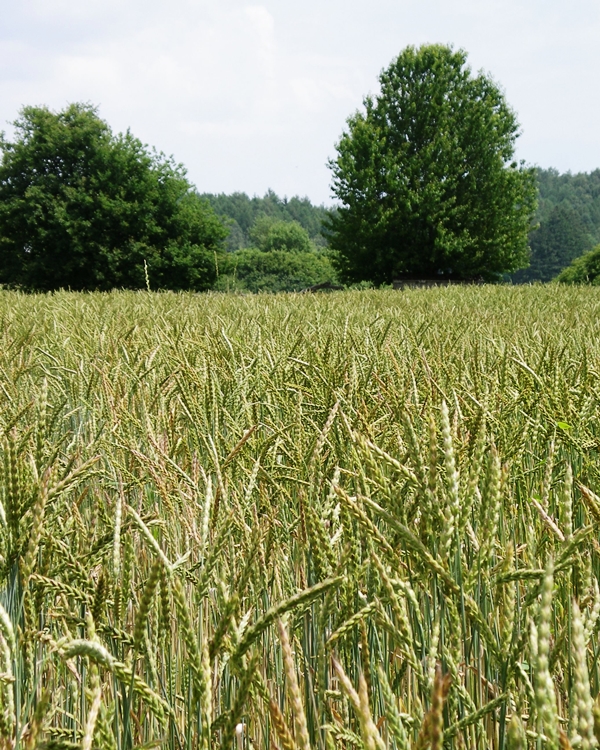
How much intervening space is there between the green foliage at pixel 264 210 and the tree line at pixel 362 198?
100m

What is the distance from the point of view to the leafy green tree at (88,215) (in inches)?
1231

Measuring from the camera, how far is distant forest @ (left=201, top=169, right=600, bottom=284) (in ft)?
286

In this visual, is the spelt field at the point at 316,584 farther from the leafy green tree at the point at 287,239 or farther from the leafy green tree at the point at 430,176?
the leafy green tree at the point at 287,239

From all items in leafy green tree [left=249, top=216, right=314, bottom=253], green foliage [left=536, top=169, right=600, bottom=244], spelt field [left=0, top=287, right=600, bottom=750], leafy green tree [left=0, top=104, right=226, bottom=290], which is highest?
green foliage [left=536, top=169, right=600, bottom=244]

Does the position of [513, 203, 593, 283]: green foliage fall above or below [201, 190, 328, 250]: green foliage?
below

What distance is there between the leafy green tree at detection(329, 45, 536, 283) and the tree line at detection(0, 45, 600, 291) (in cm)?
7

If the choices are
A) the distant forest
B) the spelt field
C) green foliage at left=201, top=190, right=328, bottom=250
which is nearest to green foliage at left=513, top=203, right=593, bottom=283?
the distant forest

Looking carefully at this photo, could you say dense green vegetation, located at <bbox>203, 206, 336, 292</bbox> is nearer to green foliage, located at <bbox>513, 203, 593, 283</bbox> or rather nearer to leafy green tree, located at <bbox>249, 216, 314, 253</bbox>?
leafy green tree, located at <bbox>249, 216, 314, 253</bbox>

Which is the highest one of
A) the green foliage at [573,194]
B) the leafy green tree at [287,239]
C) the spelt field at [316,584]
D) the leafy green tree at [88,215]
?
the green foliage at [573,194]

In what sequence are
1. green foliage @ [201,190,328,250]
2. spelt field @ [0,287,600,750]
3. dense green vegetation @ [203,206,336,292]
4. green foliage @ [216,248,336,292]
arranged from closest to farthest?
spelt field @ [0,287,600,750], dense green vegetation @ [203,206,336,292], green foliage @ [216,248,336,292], green foliage @ [201,190,328,250]

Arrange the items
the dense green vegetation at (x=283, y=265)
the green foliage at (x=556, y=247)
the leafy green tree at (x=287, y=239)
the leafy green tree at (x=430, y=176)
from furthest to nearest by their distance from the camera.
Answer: the leafy green tree at (x=287, y=239)
the green foliage at (x=556, y=247)
the dense green vegetation at (x=283, y=265)
the leafy green tree at (x=430, y=176)

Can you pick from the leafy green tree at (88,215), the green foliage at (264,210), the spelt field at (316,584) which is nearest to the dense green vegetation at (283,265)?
the leafy green tree at (88,215)

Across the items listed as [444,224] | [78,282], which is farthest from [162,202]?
[444,224]

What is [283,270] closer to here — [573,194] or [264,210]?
[264,210]
